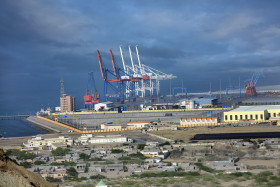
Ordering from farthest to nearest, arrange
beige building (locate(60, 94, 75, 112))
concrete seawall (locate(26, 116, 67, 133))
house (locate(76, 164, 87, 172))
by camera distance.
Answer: beige building (locate(60, 94, 75, 112))
concrete seawall (locate(26, 116, 67, 133))
house (locate(76, 164, 87, 172))

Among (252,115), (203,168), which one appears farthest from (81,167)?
(252,115)

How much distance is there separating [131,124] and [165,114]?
9698 mm

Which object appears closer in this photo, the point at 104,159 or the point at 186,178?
the point at 186,178

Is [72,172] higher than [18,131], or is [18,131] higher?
[18,131]

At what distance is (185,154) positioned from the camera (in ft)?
75.7

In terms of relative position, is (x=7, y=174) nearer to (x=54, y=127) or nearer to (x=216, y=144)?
(x=216, y=144)

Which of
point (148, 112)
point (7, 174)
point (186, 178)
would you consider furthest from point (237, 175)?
point (148, 112)

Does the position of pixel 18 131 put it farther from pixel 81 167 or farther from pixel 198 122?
pixel 81 167

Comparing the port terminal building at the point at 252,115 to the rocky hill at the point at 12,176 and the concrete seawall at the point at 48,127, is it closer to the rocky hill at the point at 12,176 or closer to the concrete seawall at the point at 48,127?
the concrete seawall at the point at 48,127

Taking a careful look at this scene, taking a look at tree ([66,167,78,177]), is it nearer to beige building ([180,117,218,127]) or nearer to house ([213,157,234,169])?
house ([213,157,234,169])

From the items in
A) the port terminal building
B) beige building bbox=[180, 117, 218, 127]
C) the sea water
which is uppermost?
the port terminal building

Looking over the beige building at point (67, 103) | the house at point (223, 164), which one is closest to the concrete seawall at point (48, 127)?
the beige building at point (67, 103)

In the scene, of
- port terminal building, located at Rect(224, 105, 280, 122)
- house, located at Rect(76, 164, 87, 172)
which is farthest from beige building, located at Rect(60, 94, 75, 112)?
house, located at Rect(76, 164, 87, 172)

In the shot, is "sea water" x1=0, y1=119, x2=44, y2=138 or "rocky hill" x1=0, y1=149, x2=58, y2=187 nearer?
"rocky hill" x1=0, y1=149, x2=58, y2=187
